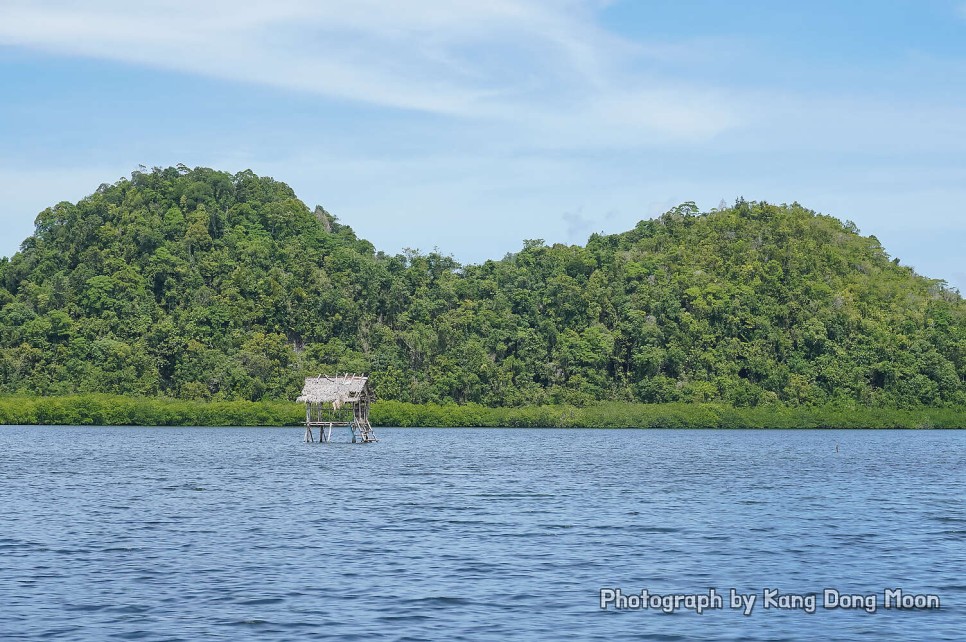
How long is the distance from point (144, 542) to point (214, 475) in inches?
866

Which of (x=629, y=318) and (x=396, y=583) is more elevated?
(x=629, y=318)

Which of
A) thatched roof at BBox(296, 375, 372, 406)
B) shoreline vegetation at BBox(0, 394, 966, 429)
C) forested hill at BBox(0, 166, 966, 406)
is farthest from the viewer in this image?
forested hill at BBox(0, 166, 966, 406)

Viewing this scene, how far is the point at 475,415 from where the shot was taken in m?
119

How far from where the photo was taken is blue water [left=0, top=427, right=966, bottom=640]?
68.6ft

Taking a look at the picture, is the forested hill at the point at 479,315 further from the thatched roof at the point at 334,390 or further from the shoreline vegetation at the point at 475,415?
the thatched roof at the point at 334,390

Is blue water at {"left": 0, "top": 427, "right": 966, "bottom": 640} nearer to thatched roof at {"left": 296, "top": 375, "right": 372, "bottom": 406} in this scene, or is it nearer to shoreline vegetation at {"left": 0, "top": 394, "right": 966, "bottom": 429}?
thatched roof at {"left": 296, "top": 375, "right": 372, "bottom": 406}

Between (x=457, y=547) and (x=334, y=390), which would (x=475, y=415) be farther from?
(x=457, y=547)

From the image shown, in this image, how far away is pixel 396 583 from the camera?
24453mm

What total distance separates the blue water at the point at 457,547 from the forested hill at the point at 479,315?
6633cm

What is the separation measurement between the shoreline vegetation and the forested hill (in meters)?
4.02

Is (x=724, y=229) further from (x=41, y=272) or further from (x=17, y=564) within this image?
(x=17, y=564)

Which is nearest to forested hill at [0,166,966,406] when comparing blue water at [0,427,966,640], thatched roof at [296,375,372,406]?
thatched roof at [296,375,372,406]

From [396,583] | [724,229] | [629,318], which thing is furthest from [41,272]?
[396,583]

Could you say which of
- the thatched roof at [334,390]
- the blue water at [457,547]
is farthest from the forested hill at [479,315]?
the blue water at [457,547]
